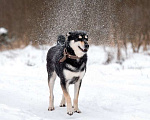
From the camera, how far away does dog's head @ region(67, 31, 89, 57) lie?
347 cm

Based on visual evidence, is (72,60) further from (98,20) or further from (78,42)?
(98,20)

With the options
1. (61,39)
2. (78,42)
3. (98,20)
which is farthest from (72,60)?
(98,20)

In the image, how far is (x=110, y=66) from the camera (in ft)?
27.2

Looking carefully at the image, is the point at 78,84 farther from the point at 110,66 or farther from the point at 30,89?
the point at 110,66

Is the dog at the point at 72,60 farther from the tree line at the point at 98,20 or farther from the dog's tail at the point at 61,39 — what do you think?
the tree line at the point at 98,20

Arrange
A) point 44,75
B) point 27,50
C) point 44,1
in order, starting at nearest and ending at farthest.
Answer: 1. point 44,75
2. point 44,1
3. point 27,50

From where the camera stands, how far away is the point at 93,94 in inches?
204

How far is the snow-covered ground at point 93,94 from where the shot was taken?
3707 mm

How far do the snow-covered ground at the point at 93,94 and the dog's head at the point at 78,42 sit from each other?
0.92m

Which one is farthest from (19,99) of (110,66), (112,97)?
(110,66)

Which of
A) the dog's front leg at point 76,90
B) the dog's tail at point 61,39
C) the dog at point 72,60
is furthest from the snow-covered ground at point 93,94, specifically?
the dog's tail at point 61,39

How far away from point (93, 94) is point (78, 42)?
1.94 metres

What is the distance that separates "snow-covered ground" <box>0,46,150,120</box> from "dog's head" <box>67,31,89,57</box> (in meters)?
0.92

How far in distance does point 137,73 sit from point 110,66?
140 cm
